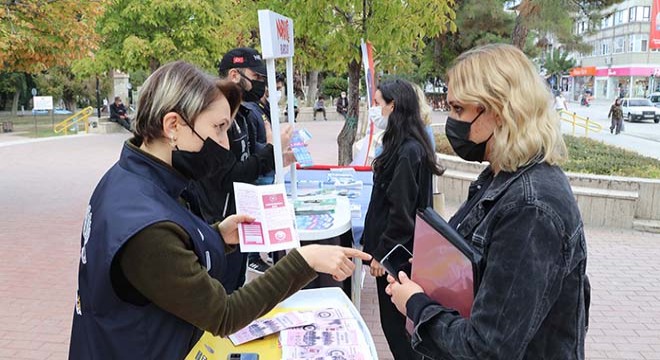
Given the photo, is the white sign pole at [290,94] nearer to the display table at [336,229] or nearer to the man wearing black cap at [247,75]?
the man wearing black cap at [247,75]

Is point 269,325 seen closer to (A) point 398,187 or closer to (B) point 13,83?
(A) point 398,187

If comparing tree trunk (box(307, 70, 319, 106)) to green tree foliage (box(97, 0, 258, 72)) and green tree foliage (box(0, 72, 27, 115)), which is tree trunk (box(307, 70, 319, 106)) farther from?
green tree foliage (box(0, 72, 27, 115))

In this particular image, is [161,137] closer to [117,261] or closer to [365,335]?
[117,261]

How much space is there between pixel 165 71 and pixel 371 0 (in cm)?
518

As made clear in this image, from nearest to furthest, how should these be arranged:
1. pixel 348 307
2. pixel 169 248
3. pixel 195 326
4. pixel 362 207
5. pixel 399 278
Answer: pixel 169 248
pixel 195 326
pixel 399 278
pixel 348 307
pixel 362 207

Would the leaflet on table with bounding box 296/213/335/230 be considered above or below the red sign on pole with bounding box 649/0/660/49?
below

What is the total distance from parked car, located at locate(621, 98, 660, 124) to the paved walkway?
93.6 ft

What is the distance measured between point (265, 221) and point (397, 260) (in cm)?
75

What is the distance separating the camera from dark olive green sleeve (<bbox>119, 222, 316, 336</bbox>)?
1508 millimetres

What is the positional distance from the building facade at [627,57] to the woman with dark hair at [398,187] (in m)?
56.5

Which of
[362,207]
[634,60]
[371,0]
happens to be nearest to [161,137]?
[362,207]

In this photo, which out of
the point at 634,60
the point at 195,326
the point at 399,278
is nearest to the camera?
the point at 195,326

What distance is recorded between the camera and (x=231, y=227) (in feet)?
7.89

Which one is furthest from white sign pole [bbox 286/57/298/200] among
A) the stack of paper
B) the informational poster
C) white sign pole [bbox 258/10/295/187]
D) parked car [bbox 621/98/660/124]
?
parked car [bbox 621/98/660/124]
